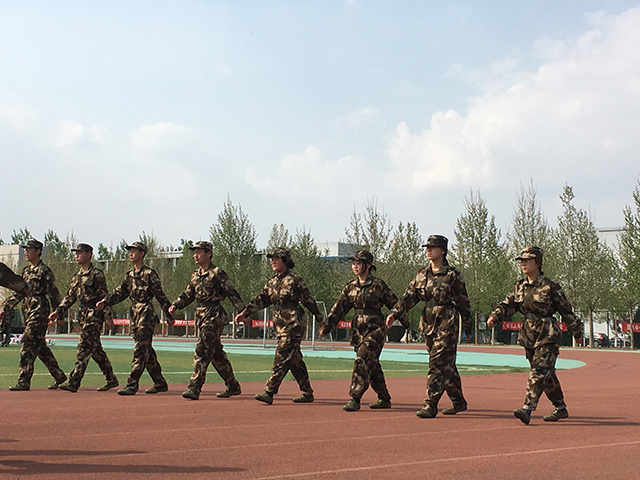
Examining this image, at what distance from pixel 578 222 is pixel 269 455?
4602cm

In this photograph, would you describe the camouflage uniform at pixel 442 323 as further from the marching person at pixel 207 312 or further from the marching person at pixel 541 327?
the marching person at pixel 207 312

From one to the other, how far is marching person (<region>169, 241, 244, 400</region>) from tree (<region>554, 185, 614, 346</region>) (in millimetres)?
37894

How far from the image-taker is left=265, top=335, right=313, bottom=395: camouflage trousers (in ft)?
35.3

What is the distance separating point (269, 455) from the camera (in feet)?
22.0

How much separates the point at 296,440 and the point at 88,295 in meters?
6.07

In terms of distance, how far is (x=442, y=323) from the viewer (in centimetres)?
955

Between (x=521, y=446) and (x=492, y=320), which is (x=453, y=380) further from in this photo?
(x=521, y=446)

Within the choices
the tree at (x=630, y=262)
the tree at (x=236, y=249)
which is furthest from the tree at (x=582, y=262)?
the tree at (x=236, y=249)

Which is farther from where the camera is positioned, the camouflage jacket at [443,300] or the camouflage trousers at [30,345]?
the camouflage trousers at [30,345]

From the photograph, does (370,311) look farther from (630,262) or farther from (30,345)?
(630,262)

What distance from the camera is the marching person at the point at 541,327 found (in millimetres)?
9141

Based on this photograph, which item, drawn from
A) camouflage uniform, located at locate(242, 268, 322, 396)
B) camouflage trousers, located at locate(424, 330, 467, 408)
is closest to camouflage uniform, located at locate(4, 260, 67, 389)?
camouflage uniform, located at locate(242, 268, 322, 396)

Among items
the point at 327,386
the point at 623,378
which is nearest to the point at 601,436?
the point at 327,386

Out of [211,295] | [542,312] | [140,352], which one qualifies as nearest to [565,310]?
[542,312]
